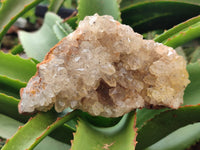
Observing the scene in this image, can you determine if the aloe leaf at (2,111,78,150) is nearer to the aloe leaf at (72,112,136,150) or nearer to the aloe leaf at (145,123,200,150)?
the aloe leaf at (72,112,136,150)

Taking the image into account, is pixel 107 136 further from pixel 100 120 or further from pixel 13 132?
pixel 13 132

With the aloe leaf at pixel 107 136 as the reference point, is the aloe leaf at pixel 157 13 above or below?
above

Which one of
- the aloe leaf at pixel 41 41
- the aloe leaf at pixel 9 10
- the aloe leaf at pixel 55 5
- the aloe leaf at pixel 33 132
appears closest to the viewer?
the aloe leaf at pixel 33 132

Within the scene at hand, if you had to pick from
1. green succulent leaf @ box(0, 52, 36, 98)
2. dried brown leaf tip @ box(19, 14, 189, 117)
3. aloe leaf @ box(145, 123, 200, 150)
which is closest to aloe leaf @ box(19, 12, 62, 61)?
green succulent leaf @ box(0, 52, 36, 98)

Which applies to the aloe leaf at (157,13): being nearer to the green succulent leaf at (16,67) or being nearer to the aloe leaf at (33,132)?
the green succulent leaf at (16,67)

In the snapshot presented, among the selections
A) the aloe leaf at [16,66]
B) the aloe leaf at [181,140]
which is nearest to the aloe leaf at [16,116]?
the aloe leaf at [16,66]

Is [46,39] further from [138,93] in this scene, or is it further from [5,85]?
[138,93]

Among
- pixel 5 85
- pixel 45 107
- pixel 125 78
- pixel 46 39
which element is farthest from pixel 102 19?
pixel 46 39
